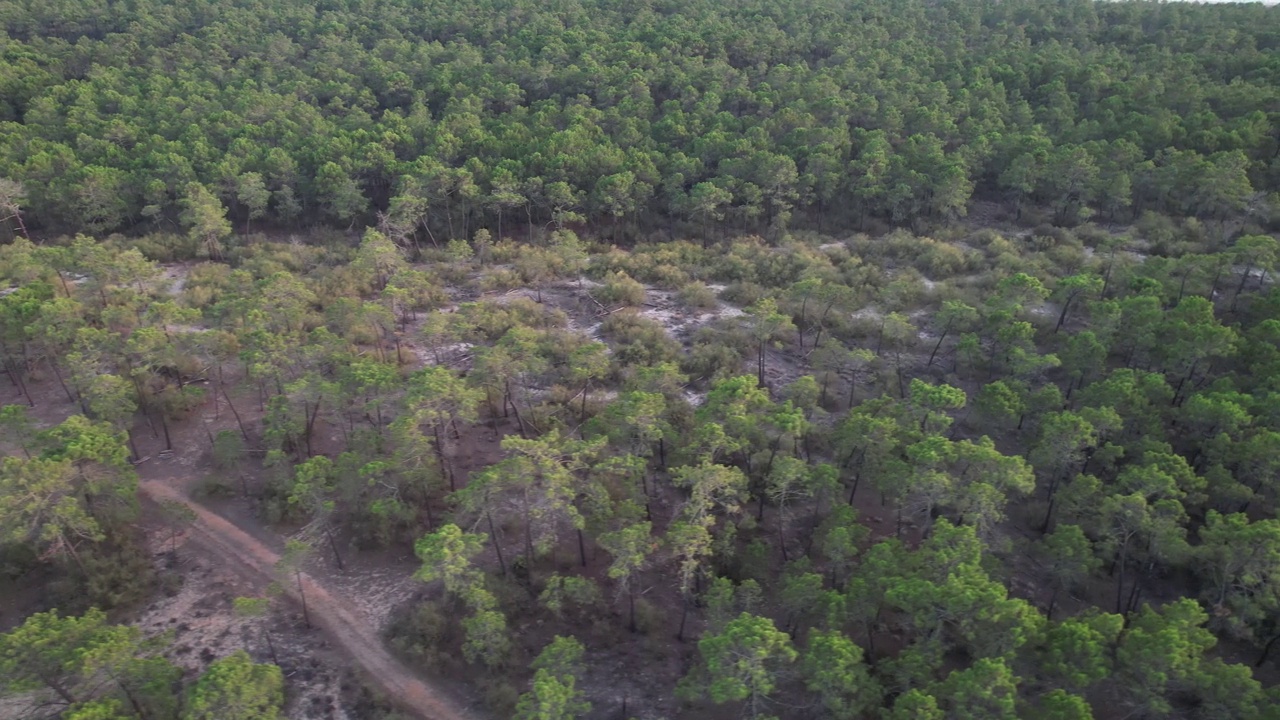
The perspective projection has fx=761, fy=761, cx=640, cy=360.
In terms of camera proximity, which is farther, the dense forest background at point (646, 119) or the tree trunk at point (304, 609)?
the dense forest background at point (646, 119)

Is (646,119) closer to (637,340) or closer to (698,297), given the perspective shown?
(698,297)

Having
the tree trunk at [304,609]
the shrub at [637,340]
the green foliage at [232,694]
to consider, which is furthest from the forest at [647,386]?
the tree trunk at [304,609]

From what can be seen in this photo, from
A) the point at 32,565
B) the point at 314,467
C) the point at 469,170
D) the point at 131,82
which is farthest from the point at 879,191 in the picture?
the point at 131,82

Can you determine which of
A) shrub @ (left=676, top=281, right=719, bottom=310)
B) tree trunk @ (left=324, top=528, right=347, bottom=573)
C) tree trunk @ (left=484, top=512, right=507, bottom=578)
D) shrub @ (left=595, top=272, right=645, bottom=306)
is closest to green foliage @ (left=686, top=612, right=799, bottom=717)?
tree trunk @ (left=484, top=512, right=507, bottom=578)

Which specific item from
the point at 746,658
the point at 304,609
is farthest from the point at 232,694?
the point at 746,658

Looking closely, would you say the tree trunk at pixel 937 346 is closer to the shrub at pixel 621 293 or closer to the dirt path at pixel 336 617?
the shrub at pixel 621 293

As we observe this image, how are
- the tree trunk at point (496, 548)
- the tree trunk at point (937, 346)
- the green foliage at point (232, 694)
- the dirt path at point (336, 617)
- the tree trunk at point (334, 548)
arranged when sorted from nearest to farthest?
the green foliage at point (232, 694)
the dirt path at point (336, 617)
the tree trunk at point (496, 548)
the tree trunk at point (334, 548)
the tree trunk at point (937, 346)
